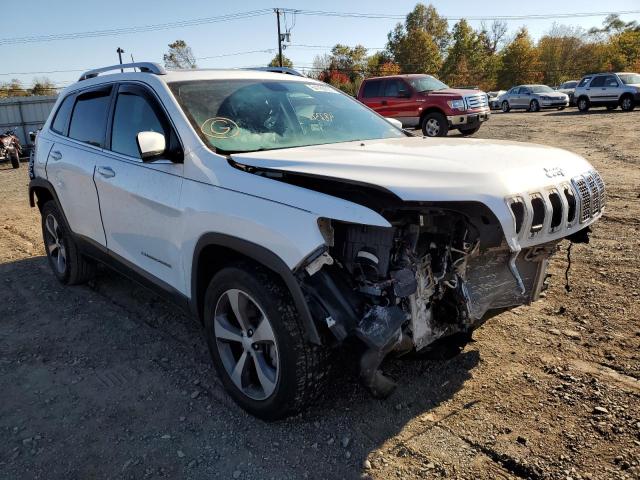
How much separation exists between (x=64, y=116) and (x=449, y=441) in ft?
14.2

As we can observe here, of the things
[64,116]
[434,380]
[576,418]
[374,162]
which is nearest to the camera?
[374,162]

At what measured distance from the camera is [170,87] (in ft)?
10.9

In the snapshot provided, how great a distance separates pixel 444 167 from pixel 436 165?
57mm

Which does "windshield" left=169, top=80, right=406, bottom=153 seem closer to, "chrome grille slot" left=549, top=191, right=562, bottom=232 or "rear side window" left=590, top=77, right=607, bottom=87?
"chrome grille slot" left=549, top=191, right=562, bottom=232

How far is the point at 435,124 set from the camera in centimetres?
1554

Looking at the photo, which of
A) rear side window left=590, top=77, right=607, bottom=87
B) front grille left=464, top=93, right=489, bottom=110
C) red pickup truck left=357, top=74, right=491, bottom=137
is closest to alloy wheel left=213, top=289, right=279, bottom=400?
red pickup truck left=357, top=74, right=491, bottom=137

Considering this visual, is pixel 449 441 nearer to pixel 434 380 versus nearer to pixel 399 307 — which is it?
pixel 434 380

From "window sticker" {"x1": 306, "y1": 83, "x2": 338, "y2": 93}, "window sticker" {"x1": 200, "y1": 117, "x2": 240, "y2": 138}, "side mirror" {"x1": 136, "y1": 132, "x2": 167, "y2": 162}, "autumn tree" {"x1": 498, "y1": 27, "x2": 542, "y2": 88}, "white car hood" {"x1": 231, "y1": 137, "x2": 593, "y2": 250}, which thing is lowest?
"white car hood" {"x1": 231, "y1": 137, "x2": 593, "y2": 250}

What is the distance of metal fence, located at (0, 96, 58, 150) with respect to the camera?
19938mm

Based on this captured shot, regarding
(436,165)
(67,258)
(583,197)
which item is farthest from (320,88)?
(67,258)

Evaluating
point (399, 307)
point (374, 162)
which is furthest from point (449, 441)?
point (374, 162)

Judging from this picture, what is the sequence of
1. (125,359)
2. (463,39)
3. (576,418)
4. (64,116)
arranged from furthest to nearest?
(463,39) < (64,116) < (125,359) < (576,418)

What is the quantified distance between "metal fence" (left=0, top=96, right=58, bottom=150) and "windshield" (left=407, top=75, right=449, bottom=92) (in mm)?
13979

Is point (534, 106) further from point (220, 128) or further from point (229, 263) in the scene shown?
point (229, 263)
